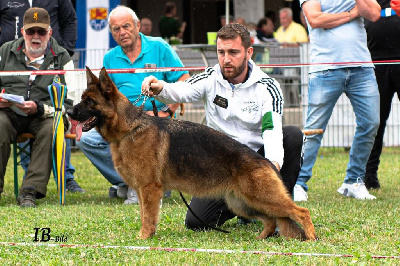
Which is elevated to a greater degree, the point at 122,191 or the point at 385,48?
the point at 385,48

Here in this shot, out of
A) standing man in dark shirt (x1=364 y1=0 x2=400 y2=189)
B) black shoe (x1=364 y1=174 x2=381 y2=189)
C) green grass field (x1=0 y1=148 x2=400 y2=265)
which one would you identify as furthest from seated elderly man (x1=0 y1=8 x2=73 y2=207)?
black shoe (x1=364 y1=174 x2=381 y2=189)

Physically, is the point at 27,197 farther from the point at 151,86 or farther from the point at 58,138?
the point at 151,86

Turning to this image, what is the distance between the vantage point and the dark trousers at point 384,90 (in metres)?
7.39

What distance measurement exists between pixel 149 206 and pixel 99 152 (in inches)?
95.8

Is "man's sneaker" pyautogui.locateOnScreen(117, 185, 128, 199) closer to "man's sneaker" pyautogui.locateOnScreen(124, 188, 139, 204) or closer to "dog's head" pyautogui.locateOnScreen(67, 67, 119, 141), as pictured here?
"man's sneaker" pyautogui.locateOnScreen(124, 188, 139, 204)

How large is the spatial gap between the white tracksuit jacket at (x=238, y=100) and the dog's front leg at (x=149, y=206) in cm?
74

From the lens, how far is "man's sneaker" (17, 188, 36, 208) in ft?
22.1

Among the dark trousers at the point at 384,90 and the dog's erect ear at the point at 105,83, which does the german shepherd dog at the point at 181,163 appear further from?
the dark trousers at the point at 384,90

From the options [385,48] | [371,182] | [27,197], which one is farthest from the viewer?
[371,182]

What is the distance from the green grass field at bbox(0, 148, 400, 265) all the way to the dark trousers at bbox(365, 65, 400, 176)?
331 millimetres

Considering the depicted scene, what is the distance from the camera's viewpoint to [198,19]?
18344 millimetres

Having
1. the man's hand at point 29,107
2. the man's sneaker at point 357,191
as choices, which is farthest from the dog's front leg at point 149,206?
the man's sneaker at point 357,191

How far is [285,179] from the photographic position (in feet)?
17.7

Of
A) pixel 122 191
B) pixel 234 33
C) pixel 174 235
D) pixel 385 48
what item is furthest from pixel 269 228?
pixel 385 48
